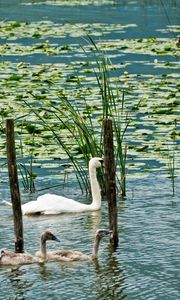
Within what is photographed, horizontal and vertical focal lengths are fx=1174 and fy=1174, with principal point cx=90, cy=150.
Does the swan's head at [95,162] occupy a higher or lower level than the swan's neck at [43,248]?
higher

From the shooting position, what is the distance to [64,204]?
49.9ft

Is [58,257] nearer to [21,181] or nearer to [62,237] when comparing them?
[62,237]

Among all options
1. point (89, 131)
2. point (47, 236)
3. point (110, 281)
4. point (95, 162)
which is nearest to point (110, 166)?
point (47, 236)

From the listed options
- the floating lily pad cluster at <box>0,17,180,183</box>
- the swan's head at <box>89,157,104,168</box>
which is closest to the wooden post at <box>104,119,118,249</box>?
the floating lily pad cluster at <box>0,17,180,183</box>

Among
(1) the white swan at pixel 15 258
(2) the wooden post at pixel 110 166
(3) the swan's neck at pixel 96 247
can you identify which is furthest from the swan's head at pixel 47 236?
(2) the wooden post at pixel 110 166

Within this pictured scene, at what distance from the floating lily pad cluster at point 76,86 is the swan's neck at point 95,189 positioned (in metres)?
0.91

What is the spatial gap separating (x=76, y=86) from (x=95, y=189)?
9.11 m

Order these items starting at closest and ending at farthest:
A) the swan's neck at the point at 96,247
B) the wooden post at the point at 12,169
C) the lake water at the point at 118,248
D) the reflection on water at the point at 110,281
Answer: the reflection on water at the point at 110,281 → the lake water at the point at 118,248 → the wooden post at the point at 12,169 → the swan's neck at the point at 96,247

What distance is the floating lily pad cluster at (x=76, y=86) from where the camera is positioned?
1814cm

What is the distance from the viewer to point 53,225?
582 inches

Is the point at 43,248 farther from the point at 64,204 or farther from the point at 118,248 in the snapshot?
the point at 64,204

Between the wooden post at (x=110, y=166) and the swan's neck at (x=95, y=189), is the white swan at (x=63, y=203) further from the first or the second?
the wooden post at (x=110, y=166)

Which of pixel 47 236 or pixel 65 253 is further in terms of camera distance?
pixel 47 236

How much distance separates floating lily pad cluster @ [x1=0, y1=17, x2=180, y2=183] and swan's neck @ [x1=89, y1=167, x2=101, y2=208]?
0.91m
